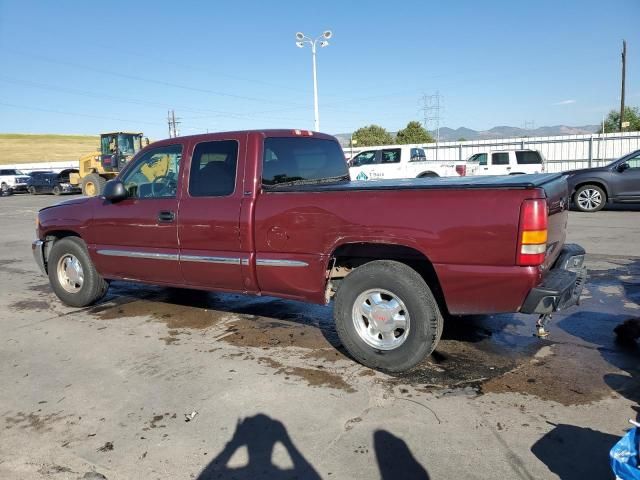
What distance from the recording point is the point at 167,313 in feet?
19.4

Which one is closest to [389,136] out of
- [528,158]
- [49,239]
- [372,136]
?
[372,136]

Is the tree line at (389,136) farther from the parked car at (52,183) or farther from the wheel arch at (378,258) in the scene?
the wheel arch at (378,258)

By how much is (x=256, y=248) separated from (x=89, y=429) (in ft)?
6.15

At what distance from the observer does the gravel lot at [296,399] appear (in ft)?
9.48

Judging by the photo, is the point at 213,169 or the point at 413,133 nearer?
the point at 213,169

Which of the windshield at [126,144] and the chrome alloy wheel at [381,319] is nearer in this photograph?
the chrome alloy wheel at [381,319]

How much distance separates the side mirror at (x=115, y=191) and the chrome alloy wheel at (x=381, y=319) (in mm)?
2773

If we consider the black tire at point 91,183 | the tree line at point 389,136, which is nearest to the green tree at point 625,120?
the tree line at point 389,136

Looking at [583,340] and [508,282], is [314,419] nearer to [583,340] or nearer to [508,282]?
[508,282]

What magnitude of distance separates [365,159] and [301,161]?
51.4ft

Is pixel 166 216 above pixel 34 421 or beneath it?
above

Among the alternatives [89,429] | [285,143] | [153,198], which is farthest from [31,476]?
[285,143]

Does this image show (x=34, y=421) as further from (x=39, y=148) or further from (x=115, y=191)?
(x=39, y=148)

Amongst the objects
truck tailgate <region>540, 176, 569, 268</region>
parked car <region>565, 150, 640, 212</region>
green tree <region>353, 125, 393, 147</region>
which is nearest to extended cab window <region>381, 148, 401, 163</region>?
parked car <region>565, 150, 640, 212</region>
